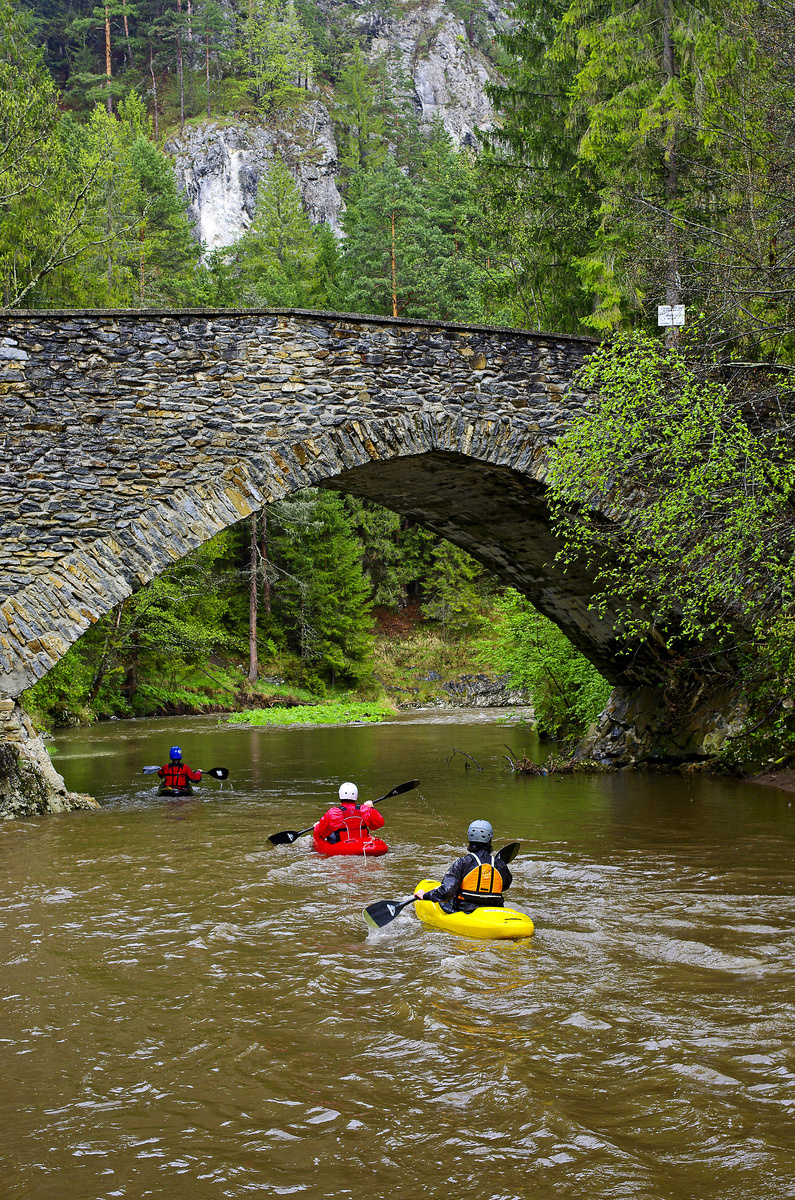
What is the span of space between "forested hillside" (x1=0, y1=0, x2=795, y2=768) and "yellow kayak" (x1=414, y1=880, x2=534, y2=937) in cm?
401

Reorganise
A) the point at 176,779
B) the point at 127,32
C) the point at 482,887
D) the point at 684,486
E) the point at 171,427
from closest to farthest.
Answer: the point at 482,887 < the point at 684,486 < the point at 171,427 < the point at 176,779 < the point at 127,32

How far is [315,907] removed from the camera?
269 inches

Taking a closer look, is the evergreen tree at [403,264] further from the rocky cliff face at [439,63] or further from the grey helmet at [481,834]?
the rocky cliff face at [439,63]

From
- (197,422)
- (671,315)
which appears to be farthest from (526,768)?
(197,422)

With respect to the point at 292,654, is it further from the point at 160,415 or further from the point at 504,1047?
the point at 504,1047

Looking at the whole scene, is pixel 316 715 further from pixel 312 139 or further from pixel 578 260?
pixel 312 139

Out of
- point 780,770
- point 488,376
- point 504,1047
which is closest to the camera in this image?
point 504,1047

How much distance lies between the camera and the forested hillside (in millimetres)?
9211

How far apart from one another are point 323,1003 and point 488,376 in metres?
7.72

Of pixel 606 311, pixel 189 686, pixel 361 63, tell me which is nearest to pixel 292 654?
pixel 189 686

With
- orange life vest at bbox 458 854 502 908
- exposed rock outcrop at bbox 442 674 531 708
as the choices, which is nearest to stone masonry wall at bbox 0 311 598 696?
orange life vest at bbox 458 854 502 908

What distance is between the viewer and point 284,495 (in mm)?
9711

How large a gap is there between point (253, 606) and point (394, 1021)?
27.3 metres

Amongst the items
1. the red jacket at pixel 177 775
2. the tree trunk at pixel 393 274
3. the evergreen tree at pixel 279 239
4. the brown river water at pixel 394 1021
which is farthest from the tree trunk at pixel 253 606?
the brown river water at pixel 394 1021
